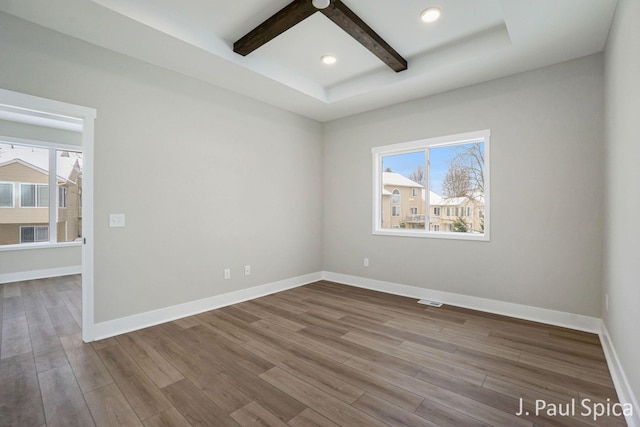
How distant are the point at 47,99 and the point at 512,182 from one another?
472 cm

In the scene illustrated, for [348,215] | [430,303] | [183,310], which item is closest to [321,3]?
[348,215]

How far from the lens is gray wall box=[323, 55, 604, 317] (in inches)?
117

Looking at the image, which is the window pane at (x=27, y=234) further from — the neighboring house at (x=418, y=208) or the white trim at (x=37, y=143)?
the neighboring house at (x=418, y=208)

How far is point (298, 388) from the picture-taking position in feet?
6.81

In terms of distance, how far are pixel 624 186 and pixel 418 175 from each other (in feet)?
7.96

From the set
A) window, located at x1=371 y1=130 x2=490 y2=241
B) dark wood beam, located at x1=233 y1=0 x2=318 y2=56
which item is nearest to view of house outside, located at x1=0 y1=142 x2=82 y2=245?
dark wood beam, located at x1=233 y1=0 x2=318 y2=56

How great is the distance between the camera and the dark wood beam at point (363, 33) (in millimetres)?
2510

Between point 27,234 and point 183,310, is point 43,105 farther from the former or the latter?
point 27,234

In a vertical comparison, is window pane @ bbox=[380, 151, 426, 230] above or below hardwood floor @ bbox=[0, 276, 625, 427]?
above

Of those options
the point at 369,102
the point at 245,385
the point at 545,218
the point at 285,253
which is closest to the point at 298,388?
the point at 245,385

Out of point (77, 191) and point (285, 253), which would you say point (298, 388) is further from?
point (77, 191)

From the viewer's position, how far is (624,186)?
204 centimetres

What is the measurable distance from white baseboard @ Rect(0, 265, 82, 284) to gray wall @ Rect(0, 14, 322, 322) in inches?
157

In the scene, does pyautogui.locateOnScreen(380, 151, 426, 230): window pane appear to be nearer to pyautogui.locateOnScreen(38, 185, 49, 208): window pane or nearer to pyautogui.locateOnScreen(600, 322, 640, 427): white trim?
pyautogui.locateOnScreen(600, 322, 640, 427): white trim
